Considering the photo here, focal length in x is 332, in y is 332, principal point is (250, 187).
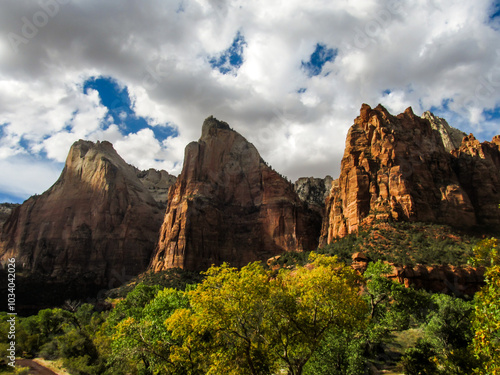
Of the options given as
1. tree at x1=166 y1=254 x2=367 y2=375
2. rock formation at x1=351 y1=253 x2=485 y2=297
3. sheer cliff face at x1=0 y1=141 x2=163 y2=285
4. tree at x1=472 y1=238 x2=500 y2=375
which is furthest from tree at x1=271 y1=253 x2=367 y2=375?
sheer cliff face at x1=0 y1=141 x2=163 y2=285

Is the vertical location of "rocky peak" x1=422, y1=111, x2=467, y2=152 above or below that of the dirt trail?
above

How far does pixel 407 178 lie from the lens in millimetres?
69250

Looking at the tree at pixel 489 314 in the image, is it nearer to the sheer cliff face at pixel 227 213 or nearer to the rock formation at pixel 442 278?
the rock formation at pixel 442 278

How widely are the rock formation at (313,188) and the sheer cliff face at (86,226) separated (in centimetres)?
6324

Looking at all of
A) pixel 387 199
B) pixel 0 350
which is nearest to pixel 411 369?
pixel 0 350

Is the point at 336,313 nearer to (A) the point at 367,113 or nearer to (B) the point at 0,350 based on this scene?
(B) the point at 0,350

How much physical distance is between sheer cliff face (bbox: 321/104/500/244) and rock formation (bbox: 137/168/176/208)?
9233cm

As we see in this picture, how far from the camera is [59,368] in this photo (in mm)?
36156

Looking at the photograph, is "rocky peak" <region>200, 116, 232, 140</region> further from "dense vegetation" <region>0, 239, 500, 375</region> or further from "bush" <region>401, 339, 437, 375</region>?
"bush" <region>401, 339, 437, 375</region>

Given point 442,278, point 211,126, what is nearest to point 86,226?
point 211,126

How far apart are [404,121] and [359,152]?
1488 centimetres

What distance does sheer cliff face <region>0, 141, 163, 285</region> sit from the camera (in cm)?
10381

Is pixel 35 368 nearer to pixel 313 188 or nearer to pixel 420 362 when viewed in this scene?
pixel 420 362

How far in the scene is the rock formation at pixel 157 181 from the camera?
156m
